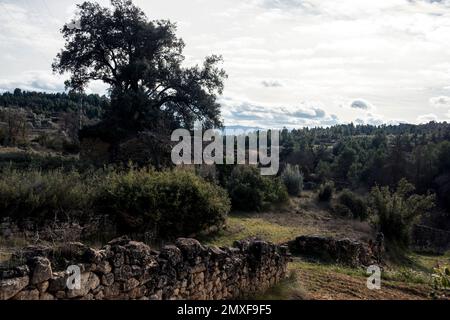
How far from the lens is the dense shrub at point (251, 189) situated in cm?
1986

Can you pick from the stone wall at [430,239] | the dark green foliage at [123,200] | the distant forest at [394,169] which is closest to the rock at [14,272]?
the dark green foliage at [123,200]

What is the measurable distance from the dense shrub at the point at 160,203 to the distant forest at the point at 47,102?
4994 cm

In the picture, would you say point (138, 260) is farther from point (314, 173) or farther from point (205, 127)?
point (314, 173)

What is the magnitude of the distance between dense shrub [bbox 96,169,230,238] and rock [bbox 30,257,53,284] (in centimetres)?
618

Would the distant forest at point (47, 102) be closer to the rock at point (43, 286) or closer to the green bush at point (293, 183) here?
the green bush at point (293, 183)

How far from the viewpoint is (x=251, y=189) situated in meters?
19.9

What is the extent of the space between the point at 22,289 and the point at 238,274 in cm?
354

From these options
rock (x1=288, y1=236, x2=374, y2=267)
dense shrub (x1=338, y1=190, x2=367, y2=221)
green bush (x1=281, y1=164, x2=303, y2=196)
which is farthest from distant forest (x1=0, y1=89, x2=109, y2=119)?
rock (x1=288, y1=236, x2=374, y2=267)

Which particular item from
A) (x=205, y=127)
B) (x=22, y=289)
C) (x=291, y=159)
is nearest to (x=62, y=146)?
(x=205, y=127)

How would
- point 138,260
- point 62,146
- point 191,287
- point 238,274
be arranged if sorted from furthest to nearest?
point 62,146 → point 238,274 → point 191,287 → point 138,260

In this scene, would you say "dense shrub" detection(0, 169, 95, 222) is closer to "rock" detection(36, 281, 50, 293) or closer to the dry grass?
the dry grass

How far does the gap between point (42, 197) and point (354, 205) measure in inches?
740

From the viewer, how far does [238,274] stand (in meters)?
6.77

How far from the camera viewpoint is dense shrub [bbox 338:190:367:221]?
24359 mm
